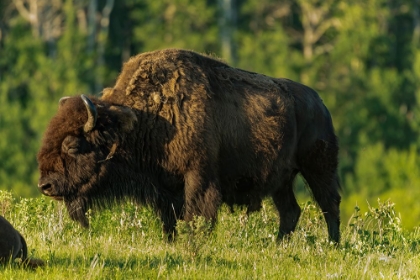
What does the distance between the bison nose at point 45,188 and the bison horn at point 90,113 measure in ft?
2.30

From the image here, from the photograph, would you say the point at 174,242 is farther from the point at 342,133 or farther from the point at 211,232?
the point at 342,133

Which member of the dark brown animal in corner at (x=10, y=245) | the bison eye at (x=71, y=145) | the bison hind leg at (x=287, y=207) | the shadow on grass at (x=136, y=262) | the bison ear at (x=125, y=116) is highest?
the bison ear at (x=125, y=116)

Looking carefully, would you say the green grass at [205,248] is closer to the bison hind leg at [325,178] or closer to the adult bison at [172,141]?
the bison hind leg at [325,178]

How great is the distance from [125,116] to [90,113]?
15.7 inches

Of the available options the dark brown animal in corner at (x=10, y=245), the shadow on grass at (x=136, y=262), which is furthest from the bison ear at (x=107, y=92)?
the dark brown animal in corner at (x=10, y=245)

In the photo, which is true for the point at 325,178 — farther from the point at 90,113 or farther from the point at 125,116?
the point at 90,113

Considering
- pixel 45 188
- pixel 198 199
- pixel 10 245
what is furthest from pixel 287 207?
pixel 10 245

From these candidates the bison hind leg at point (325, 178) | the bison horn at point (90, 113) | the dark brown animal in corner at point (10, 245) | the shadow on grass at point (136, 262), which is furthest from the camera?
the bison hind leg at point (325, 178)

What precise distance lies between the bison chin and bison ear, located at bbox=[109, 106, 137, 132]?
0.92 meters

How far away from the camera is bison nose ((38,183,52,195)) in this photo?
12.2m

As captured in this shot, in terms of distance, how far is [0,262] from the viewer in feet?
31.8

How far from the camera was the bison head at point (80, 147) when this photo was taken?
12.3 m

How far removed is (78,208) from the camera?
12555 millimetres

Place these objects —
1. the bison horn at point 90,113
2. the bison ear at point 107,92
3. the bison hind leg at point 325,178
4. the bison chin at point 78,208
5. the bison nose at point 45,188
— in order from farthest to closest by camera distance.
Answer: the bison hind leg at point 325,178 → the bison ear at point 107,92 → the bison chin at point 78,208 → the bison nose at point 45,188 → the bison horn at point 90,113
